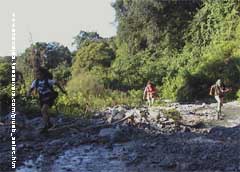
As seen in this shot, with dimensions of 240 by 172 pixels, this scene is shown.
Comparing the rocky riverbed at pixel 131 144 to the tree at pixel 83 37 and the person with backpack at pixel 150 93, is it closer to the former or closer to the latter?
the person with backpack at pixel 150 93

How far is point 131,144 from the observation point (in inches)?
617

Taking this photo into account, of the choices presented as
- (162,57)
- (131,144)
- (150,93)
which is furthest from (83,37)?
(131,144)

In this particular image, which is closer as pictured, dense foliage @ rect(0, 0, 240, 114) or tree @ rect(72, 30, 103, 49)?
dense foliage @ rect(0, 0, 240, 114)

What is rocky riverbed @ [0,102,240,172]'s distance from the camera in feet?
41.9

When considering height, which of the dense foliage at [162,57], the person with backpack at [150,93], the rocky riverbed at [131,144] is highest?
the dense foliage at [162,57]

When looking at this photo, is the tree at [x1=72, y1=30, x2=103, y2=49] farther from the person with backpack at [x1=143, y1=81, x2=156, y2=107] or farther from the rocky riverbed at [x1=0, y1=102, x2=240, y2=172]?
the rocky riverbed at [x1=0, y1=102, x2=240, y2=172]

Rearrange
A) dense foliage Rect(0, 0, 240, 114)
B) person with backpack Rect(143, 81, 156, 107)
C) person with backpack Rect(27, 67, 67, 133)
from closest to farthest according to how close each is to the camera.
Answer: person with backpack Rect(27, 67, 67, 133) < person with backpack Rect(143, 81, 156, 107) < dense foliage Rect(0, 0, 240, 114)

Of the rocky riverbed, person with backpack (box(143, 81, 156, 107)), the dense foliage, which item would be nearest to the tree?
the dense foliage

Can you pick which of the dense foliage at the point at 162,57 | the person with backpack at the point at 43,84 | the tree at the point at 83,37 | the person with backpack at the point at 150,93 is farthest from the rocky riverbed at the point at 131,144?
the tree at the point at 83,37

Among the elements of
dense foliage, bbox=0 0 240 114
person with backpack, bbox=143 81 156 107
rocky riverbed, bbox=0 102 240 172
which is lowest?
rocky riverbed, bbox=0 102 240 172

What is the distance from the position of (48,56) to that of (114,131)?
46402mm

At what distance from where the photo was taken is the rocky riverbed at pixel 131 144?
12777 millimetres

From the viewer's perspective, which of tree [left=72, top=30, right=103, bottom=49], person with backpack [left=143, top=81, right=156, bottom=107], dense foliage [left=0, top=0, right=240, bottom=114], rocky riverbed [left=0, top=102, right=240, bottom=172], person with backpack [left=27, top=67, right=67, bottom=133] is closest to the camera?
rocky riverbed [left=0, top=102, right=240, bottom=172]

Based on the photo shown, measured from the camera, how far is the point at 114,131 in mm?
17047
